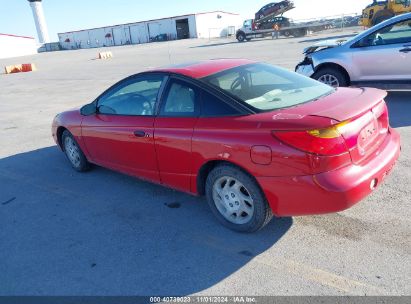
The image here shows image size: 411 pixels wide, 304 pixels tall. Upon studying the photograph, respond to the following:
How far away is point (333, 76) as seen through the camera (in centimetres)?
748

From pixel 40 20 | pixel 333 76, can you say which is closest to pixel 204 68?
pixel 333 76

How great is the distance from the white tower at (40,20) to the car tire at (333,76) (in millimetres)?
89871

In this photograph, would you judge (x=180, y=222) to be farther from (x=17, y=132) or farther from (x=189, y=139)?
(x=17, y=132)

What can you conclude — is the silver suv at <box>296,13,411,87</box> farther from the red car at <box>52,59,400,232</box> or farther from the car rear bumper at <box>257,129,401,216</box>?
the car rear bumper at <box>257,129,401,216</box>

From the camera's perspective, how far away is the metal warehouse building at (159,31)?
7062 centimetres

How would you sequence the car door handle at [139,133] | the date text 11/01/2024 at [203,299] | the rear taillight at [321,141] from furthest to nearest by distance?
the car door handle at [139,133]
the rear taillight at [321,141]
the date text 11/01/2024 at [203,299]

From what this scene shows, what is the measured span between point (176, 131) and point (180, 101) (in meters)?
0.32

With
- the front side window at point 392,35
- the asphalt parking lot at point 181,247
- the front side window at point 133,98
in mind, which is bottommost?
the asphalt parking lot at point 181,247

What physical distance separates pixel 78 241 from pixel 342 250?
7.89ft

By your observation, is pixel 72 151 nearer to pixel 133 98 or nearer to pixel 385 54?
pixel 133 98

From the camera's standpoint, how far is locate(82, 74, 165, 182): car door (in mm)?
3875

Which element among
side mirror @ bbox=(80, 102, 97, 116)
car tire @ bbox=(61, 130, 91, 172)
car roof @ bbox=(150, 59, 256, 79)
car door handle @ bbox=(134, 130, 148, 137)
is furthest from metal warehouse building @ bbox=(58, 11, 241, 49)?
car door handle @ bbox=(134, 130, 148, 137)

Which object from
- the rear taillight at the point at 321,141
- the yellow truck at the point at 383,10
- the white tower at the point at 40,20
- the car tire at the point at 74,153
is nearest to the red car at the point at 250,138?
the rear taillight at the point at 321,141

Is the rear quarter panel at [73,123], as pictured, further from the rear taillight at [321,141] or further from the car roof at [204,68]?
the rear taillight at [321,141]
